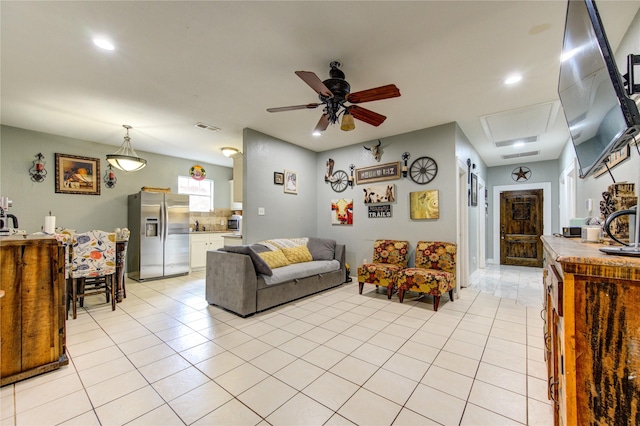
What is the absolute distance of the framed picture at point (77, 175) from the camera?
4730mm

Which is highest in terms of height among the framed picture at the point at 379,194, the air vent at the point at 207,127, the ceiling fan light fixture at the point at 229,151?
the air vent at the point at 207,127

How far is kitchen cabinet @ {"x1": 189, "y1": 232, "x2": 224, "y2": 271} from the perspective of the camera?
239 inches

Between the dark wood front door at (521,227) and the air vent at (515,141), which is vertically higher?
the air vent at (515,141)

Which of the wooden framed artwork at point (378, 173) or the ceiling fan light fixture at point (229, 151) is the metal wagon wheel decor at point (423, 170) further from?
the ceiling fan light fixture at point (229, 151)

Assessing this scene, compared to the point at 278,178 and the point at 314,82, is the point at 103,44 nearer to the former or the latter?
the point at 314,82

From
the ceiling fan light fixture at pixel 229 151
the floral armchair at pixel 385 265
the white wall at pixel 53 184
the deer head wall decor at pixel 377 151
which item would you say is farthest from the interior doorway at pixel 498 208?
the white wall at pixel 53 184

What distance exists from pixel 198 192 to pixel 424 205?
17.7 feet

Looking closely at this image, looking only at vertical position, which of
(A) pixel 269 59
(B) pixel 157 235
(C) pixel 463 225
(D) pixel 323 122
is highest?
(A) pixel 269 59

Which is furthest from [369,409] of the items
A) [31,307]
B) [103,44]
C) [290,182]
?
[290,182]

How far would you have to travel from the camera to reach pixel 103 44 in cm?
229

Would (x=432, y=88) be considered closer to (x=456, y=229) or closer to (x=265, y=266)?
(x=456, y=229)

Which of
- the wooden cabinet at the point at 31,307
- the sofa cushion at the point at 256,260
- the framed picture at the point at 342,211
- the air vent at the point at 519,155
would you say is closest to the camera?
the wooden cabinet at the point at 31,307

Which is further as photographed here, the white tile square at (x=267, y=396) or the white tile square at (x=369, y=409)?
the white tile square at (x=267, y=396)

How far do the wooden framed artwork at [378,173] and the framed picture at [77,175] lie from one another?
5.07 metres
